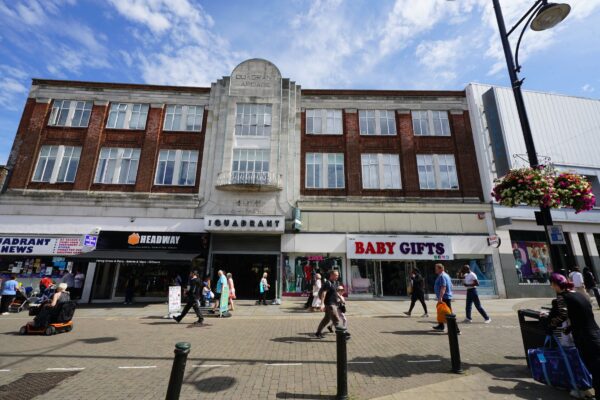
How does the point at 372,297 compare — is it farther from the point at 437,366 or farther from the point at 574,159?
the point at 574,159

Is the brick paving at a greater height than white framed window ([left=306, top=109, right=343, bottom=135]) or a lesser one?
lesser

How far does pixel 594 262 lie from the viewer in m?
18.9

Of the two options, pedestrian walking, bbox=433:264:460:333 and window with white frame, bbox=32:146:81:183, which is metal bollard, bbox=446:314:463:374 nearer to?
pedestrian walking, bbox=433:264:460:333

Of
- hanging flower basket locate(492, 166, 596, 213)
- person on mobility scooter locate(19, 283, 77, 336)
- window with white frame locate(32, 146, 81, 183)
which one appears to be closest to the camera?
hanging flower basket locate(492, 166, 596, 213)

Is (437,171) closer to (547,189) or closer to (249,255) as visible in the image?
(249,255)

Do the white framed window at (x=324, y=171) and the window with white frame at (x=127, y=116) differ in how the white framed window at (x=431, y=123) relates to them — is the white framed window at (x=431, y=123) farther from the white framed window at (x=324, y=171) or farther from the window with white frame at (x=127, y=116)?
the window with white frame at (x=127, y=116)

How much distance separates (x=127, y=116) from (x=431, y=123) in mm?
22051

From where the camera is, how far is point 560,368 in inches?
172

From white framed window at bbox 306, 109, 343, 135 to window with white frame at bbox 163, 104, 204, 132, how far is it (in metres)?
7.89

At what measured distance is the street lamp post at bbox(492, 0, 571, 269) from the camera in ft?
17.8

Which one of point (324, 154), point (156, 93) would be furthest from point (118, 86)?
point (324, 154)

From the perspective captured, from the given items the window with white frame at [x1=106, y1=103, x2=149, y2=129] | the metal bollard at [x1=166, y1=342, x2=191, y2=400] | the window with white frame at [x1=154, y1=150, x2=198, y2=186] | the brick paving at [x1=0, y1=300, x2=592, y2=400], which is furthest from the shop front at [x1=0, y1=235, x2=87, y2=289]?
the metal bollard at [x1=166, y1=342, x2=191, y2=400]

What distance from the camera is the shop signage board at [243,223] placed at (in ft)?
57.0

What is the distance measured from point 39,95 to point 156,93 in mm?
7987
